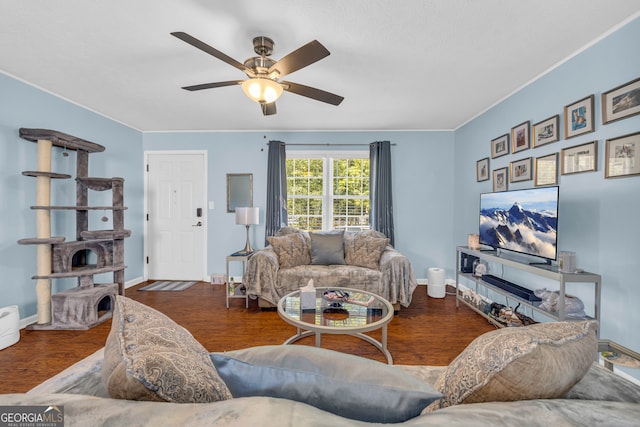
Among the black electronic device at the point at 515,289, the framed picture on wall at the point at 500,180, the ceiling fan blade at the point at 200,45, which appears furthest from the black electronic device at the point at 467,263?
the ceiling fan blade at the point at 200,45

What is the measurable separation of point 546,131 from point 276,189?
3198 millimetres

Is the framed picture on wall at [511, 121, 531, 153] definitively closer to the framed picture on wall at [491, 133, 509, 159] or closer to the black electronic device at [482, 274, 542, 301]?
the framed picture on wall at [491, 133, 509, 159]

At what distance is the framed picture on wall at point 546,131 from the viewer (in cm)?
227

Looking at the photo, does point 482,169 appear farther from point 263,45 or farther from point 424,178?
point 263,45

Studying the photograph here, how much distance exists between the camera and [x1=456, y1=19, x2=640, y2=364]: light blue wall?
172cm

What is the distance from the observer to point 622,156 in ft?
5.77

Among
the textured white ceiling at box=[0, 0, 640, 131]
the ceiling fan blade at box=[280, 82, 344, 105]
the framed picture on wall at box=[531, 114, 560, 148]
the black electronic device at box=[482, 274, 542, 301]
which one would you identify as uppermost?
the textured white ceiling at box=[0, 0, 640, 131]

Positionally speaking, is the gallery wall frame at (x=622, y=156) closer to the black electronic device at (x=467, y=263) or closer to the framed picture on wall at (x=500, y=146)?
the framed picture on wall at (x=500, y=146)

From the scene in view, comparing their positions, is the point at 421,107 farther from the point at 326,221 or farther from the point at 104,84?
the point at 104,84

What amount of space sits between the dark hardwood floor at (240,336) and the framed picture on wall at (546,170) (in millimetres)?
1518

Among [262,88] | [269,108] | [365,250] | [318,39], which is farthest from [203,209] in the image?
[318,39]

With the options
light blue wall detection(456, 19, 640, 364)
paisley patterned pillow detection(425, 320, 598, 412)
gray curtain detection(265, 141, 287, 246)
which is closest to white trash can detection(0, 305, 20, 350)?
gray curtain detection(265, 141, 287, 246)

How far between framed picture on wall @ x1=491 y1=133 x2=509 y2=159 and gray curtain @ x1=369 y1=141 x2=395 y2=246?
51.8 inches

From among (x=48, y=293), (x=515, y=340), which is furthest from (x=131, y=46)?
(x=515, y=340)
